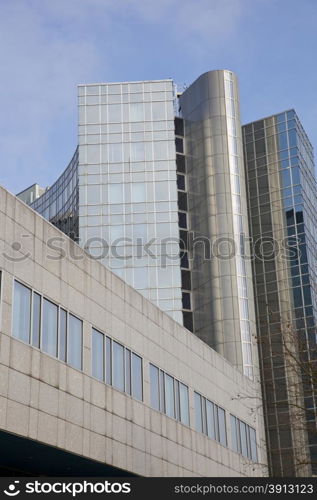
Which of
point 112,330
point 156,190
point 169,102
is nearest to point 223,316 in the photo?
point 156,190

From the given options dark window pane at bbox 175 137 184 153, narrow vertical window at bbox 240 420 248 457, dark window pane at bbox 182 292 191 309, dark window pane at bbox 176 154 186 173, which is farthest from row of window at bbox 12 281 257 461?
dark window pane at bbox 175 137 184 153

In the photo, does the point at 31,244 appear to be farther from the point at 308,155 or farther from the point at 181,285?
the point at 308,155

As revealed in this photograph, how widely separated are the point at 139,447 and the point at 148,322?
5.80 metres

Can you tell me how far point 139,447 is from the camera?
3222cm

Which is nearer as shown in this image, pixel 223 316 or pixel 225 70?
pixel 223 316

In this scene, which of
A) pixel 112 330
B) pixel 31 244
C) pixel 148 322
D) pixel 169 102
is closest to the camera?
pixel 31 244

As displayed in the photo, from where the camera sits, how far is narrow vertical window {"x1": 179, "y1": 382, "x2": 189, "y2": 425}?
37784 millimetres

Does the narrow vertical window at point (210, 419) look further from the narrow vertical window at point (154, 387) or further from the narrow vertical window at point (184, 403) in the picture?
the narrow vertical window at point (154, 387)

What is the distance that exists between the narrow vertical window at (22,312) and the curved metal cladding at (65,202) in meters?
58.6

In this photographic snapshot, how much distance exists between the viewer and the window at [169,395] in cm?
3516

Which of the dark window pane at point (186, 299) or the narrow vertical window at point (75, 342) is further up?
the dark window pane at point (186, 299)

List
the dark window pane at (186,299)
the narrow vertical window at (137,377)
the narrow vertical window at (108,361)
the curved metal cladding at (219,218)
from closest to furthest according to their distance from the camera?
the narrow vertical window at (108,361) → the narrow vertical window at (137,377) → the curved metal cladding at (219,218) → the dark window pane at (186,299)

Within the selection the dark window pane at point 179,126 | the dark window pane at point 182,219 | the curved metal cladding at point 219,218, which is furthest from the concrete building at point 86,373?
the dark window pane at point 179,126
